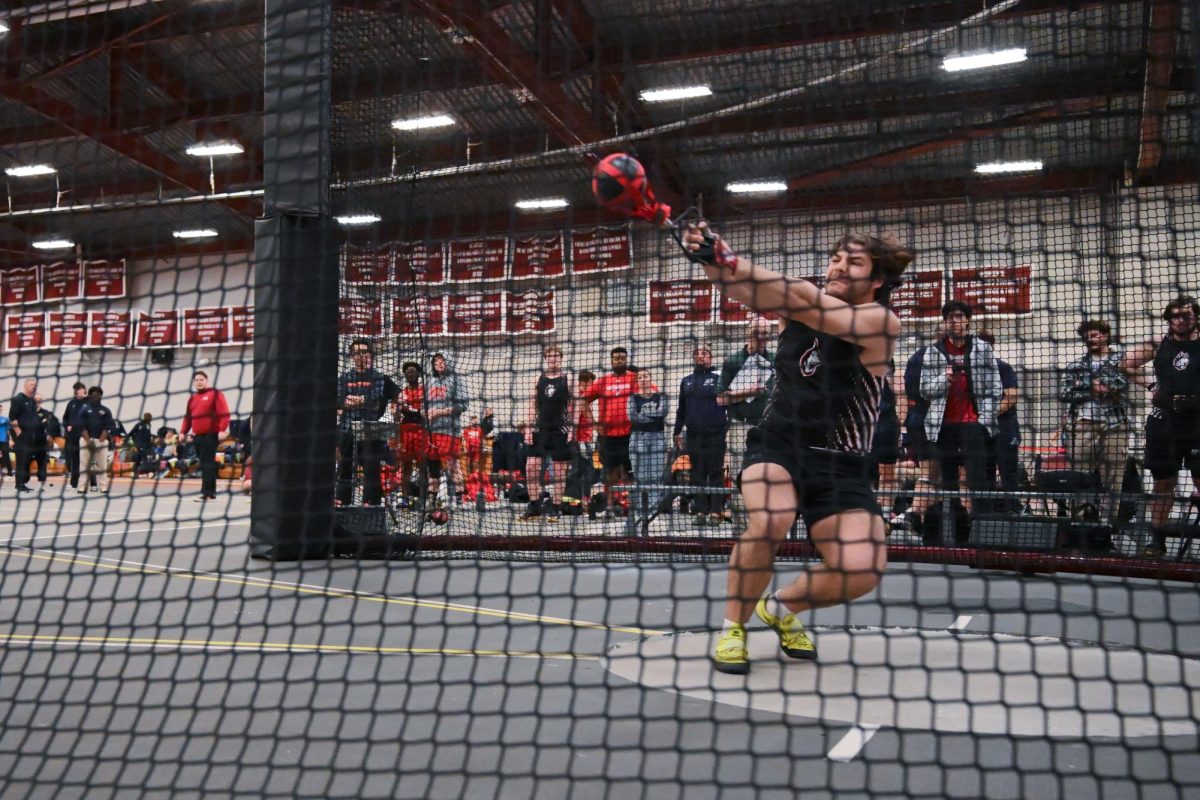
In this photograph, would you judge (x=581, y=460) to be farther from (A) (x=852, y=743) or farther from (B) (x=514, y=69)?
(B) (x=514, y=69)

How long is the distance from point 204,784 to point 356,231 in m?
4.21

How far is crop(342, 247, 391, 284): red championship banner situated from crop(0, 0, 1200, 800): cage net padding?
22mm

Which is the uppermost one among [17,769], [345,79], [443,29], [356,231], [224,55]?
[224,55]

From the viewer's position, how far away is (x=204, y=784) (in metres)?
1.95

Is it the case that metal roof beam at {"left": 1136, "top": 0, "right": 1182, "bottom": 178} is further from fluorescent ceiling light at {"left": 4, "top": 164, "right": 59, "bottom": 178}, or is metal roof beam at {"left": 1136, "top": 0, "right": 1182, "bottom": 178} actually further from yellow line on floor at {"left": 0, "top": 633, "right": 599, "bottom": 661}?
fluorescent ceiling light at {"left": 4, "top": 164, "right": 59, "bottom": 178}

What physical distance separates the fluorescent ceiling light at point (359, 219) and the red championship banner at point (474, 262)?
0.48 meters

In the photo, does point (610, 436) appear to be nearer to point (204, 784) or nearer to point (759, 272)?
point (759, 272)

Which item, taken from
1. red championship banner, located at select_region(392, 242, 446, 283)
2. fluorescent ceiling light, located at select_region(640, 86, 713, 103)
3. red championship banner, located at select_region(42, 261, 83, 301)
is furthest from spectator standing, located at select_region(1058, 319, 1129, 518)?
red championship banner, located at select_region(42, 261, 83, 301)

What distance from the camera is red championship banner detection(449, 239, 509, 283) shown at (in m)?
5.05

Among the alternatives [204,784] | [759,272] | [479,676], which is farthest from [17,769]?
[759,272]

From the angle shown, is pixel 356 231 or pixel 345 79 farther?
pixel 356 231

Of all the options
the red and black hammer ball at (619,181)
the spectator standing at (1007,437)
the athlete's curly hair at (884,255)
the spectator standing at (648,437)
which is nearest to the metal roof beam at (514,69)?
the spectator standing at (648,437)

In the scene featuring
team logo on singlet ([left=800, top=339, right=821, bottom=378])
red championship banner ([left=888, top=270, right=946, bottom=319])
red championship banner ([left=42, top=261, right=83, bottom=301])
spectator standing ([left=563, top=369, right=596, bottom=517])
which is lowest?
spectator standing ([left=563, top=369, right=596, bottom=517])

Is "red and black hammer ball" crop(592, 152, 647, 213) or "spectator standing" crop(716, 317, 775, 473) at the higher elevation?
"red and black hammer ball" crop(592, 152, 647, 213)
